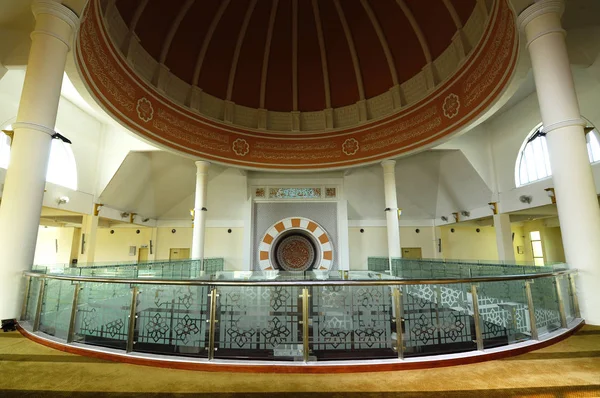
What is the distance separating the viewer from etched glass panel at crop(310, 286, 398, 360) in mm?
2816

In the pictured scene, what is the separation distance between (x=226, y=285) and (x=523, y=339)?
2940mm

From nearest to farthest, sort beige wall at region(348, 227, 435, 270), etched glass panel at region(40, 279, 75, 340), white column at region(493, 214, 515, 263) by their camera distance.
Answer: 1. etched glass panel at region(40, 279, 75, 340)
2. white column at region(493, 214, 515, 263)
3. beige wall at region(348, 227, 435, 270)

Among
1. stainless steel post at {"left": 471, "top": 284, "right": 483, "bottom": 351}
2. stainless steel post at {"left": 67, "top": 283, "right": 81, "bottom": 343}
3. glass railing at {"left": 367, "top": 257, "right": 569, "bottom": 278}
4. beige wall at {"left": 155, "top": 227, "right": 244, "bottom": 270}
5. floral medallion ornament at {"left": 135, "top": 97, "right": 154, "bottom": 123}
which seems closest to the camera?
stainless steel post at {"left": 471, "top": 284, "right": 483, "bottom": 351}

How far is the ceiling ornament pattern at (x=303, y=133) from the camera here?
5613mm

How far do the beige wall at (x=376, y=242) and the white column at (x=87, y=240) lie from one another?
832 centimetres

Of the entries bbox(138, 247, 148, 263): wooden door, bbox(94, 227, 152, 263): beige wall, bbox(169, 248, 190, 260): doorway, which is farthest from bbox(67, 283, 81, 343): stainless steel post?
bbox(138, 247, 148, 263): wooden door

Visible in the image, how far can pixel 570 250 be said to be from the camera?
3582 millimetres

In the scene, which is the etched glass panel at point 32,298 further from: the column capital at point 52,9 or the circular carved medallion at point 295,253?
the circular carved medallion at point 295,253

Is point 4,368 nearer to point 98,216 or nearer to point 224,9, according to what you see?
point 98,216

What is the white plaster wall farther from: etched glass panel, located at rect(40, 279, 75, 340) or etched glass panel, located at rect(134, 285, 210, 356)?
etched glass panel, located at rect(134, 285, 210, 356)

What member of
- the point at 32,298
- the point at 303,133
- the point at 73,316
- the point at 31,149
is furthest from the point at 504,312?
the point at 303,133

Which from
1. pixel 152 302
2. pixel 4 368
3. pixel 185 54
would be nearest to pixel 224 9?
pixel 185 54

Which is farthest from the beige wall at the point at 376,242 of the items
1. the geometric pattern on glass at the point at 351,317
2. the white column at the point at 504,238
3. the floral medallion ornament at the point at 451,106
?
the geometric pattern on glass at the point at 351,317

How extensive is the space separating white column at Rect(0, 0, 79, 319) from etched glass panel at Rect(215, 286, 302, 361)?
2586mm
